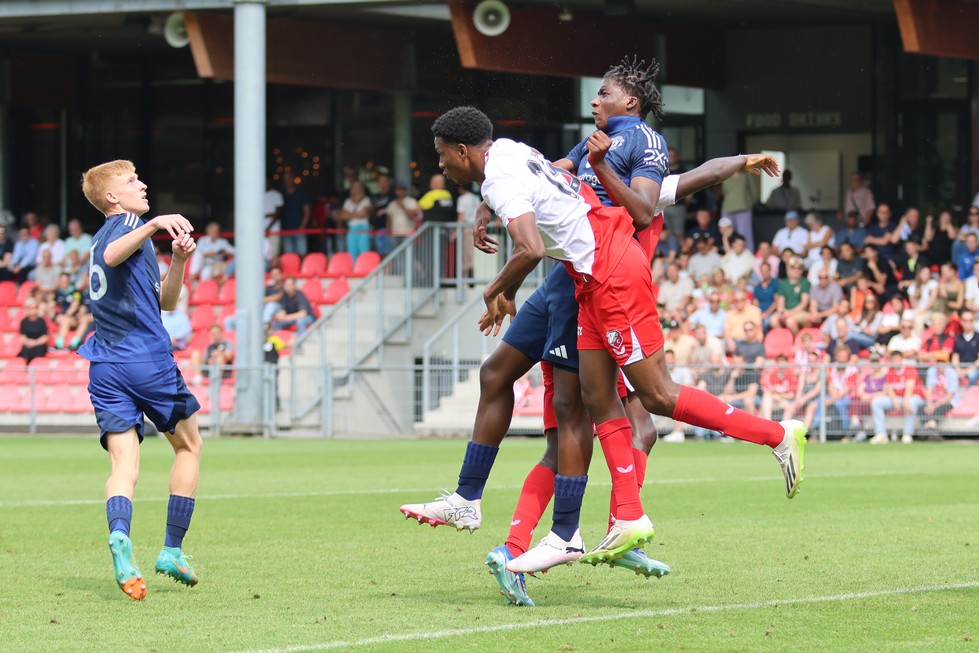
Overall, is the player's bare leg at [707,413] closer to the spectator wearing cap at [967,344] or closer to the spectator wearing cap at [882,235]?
the spectator wearing cap at [967,344]

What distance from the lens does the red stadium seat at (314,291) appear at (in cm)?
2686

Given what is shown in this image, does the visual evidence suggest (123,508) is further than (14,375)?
No

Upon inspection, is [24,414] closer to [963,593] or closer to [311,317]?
[311,317]

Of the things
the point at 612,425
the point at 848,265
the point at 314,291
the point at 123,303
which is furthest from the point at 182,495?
the point at 314,291

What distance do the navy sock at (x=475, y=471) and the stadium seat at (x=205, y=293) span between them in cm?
2036

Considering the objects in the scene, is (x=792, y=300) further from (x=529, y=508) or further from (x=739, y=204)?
(x=529, y=508)

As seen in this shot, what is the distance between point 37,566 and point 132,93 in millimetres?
27207

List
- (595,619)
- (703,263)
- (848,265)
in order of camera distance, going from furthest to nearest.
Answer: (703,263) < (848,265) < (595,619)

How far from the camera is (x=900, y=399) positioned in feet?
67.8

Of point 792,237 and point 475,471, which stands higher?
point 792,237

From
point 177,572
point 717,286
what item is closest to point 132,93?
point 717,286

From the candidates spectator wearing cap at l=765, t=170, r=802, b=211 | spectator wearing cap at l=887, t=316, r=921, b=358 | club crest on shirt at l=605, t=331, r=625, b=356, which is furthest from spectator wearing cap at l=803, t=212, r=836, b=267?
club crest on shirt at l=605, t=331, r=625, b=356

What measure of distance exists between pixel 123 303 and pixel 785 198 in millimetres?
21535

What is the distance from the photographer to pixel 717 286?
23797 mm
